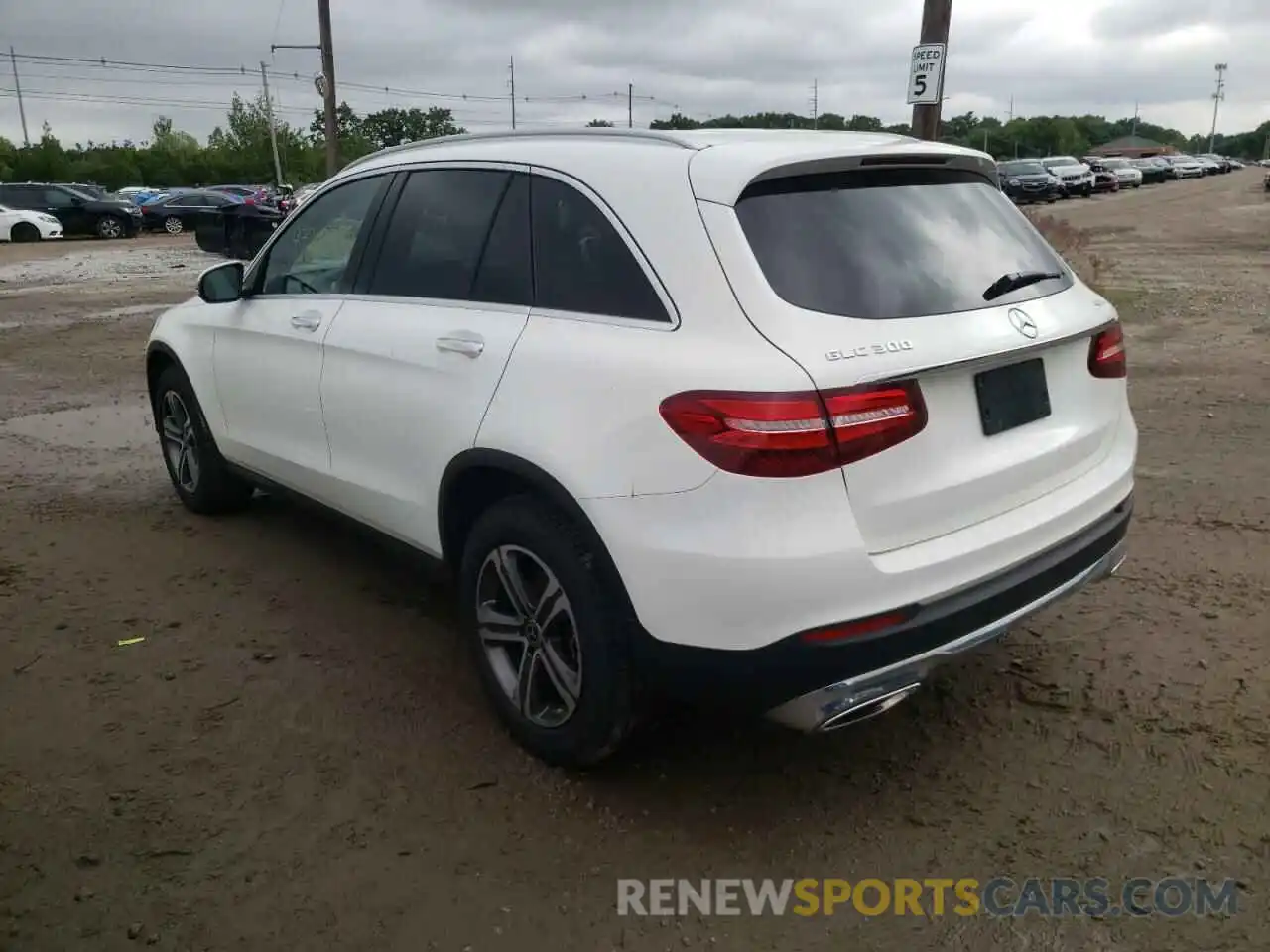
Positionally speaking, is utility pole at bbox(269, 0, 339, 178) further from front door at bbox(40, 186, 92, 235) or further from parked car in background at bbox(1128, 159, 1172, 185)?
parked car in background at bbox(1128, 159, 1172, 185)

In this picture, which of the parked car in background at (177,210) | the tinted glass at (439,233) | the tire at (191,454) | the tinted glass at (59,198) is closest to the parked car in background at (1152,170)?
the parked car in background at (177,210)

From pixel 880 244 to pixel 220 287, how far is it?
315 cm

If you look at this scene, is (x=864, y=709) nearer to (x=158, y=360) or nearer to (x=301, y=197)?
(x=158, y=360)

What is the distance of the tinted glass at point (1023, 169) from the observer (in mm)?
38378

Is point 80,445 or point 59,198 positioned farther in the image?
point 59,198

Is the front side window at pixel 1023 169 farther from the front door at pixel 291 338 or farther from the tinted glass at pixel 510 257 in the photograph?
the tinted glass at pixel 510 257

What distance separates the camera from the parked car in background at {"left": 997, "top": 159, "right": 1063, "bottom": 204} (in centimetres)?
3622

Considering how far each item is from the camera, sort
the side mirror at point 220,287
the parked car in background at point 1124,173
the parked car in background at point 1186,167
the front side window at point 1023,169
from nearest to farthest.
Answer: the side mirror at point 220,287 → the front side window at point 1023,169 → the parked car in background at point 1124,173 → the parked car in background at point 1186,167

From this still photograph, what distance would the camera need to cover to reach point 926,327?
2.76 m

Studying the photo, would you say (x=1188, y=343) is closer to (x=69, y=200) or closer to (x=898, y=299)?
(x=898, y=299)

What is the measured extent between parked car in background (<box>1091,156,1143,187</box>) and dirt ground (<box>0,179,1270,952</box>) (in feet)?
170

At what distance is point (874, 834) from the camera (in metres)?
2.96

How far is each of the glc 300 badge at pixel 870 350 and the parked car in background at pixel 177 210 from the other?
1420 inches

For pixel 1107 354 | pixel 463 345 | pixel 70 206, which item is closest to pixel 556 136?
pixel 463 345
